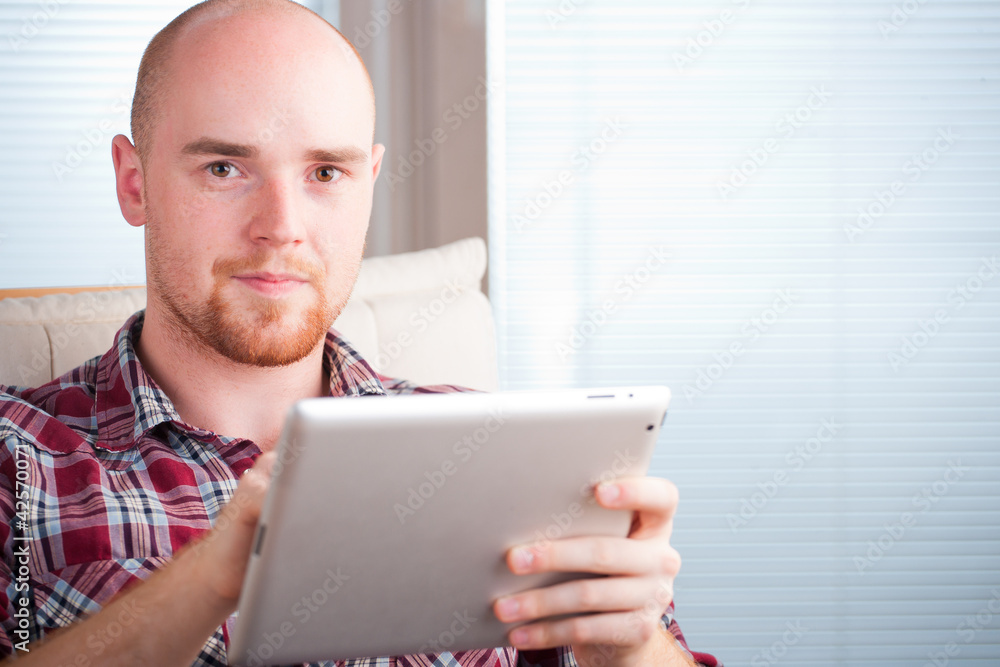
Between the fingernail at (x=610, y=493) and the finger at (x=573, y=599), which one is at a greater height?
the fingernail at (x=610, y=493)

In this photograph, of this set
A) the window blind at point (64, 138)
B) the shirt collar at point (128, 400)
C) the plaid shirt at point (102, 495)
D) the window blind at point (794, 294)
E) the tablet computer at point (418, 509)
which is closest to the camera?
the tablet computer at point (418, 509)

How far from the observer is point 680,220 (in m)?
1.84

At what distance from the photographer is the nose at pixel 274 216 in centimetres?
96

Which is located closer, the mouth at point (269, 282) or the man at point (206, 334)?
the man at point (206, 334)

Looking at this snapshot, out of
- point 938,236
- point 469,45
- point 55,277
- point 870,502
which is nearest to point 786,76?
point 938,236

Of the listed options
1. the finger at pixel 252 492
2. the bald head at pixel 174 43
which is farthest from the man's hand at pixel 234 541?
the bald head at pixel 174 43

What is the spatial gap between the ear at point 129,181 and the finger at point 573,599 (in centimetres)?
74

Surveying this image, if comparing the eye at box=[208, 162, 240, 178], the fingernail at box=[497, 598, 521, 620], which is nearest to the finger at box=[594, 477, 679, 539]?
the fingernail at box=[497, 598, 521, 620]

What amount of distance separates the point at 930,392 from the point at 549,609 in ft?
5.20

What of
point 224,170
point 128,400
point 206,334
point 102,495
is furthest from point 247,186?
point 102,495

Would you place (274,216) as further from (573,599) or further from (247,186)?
(573,599)

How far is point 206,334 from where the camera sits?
3.23 ft

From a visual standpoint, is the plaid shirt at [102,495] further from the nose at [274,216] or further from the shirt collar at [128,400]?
the nose at [274,216]

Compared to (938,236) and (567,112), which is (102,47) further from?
(938,236)
